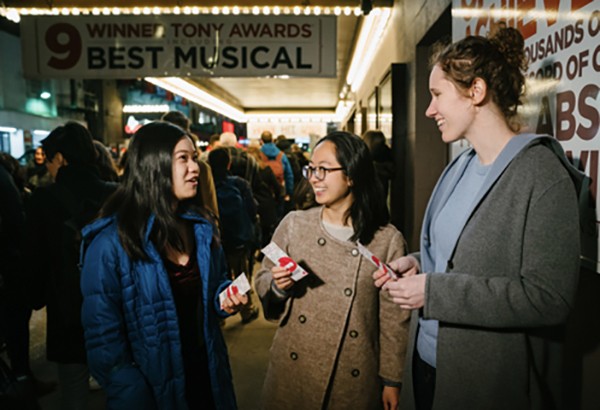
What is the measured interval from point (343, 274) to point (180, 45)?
4456 millimetres

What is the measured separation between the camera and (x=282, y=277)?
1850 millimetres

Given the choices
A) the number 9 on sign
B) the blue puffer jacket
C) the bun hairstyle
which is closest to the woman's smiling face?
the blue puffer jacket

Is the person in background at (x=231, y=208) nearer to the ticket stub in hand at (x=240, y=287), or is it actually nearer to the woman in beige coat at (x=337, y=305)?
the woman in beige coat at (x=337, y=305)

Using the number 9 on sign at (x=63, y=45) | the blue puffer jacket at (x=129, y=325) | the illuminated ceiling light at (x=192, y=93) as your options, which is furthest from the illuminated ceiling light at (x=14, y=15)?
the blue puffer jacket at (x=129, y=325)

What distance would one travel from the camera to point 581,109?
1564mm

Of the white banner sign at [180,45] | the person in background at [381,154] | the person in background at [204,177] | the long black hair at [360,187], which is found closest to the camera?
the long black hair at [360,187]

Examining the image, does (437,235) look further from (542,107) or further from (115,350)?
(115,350)

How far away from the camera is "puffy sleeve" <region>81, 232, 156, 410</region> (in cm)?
185

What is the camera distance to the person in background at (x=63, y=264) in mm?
2824

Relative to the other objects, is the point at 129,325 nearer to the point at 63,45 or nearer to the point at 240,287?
the point at 240,287

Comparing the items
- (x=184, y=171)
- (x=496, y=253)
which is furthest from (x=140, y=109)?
(x=496, y=253)

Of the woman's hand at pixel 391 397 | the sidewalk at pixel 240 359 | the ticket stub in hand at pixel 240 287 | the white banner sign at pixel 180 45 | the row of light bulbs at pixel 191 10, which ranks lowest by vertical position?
the sidewalk at pixel 240 359

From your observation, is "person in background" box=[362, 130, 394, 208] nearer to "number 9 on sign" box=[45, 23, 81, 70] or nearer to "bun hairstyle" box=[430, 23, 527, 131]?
"bun hairstyle" box=[430, 23, 527, 131]

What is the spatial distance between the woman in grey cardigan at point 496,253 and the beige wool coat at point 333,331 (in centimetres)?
39
